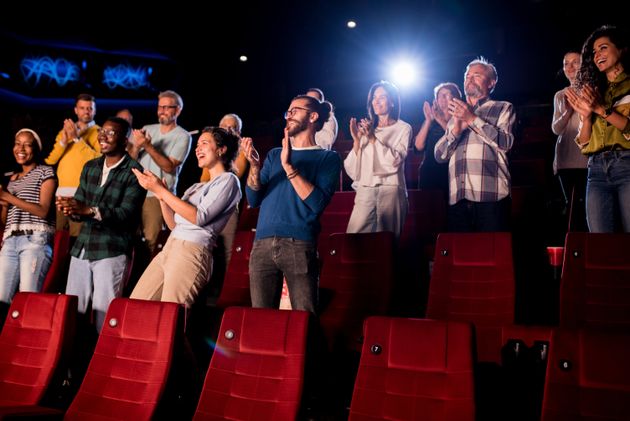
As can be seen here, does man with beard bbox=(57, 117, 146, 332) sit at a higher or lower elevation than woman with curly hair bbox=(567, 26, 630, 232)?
lower

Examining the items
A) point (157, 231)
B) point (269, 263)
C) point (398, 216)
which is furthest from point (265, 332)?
point (157, 231)

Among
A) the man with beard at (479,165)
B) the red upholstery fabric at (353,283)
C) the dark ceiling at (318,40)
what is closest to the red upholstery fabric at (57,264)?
the red upholstery fabric at (353,283)

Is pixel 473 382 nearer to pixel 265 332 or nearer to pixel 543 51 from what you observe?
pixel 265 332

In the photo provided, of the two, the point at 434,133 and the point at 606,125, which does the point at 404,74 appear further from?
the point at 606,125

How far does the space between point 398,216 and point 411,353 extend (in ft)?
4.36

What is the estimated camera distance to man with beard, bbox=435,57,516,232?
259cm

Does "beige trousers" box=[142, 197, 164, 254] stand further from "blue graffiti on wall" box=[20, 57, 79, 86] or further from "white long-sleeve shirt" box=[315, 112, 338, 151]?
"blue graffiti on wall" box=[20, 57, 79, 86]

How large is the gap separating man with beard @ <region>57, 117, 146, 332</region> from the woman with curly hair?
1.82 metres

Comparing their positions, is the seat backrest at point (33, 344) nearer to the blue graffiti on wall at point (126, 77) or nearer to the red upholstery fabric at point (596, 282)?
the red upholstery fabric at point (596, 282)

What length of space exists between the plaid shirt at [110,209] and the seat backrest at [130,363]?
0.57 m

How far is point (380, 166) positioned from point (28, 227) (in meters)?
1.69

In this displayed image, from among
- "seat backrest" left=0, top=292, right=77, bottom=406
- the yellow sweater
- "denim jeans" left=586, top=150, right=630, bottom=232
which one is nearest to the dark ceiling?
the yellow sweater

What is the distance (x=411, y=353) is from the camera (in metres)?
1.57

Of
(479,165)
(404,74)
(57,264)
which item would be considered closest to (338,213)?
(479,165)
